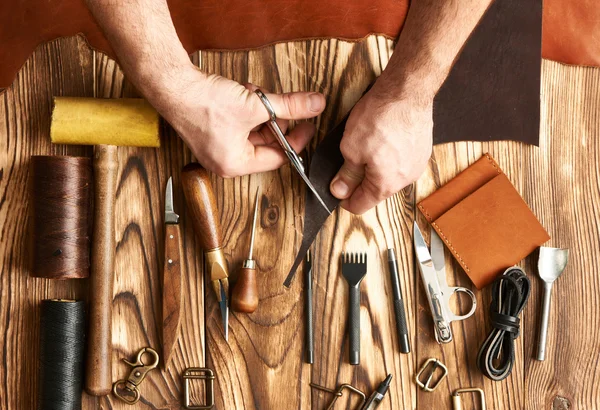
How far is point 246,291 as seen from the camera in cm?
141

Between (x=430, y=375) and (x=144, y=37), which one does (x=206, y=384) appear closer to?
(x=430, y=375)

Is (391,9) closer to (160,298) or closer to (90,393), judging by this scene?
(160,298)

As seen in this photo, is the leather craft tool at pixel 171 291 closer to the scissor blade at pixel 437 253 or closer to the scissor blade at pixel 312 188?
the scissor blade at pixel 312 188

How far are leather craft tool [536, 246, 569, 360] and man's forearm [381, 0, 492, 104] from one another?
0.47m

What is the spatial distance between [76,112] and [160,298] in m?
0.45

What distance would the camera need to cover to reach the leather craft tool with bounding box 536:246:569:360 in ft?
4.75

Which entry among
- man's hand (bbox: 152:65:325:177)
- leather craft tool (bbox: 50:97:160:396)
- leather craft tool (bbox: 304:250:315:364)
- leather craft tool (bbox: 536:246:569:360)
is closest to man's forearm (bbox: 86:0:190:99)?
man's hand (bbox: 152:65:325:177)

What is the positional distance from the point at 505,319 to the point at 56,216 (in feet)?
3.22

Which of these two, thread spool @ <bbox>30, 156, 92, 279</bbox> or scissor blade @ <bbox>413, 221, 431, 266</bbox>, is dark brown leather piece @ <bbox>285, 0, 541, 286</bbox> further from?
thread spool @ <bbox>30, 156, 92, 279</bbox>

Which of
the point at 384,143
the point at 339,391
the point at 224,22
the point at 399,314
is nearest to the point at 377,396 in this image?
the point at 339,391

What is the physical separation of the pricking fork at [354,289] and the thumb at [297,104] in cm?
33

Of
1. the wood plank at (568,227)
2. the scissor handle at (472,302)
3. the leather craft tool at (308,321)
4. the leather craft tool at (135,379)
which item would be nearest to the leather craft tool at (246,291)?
the leather craft tool at (308,321)

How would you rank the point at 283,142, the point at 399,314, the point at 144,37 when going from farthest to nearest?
the point at 399,314
the point at 283,142
the point at 144,37

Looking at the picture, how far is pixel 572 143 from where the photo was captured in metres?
1.51
